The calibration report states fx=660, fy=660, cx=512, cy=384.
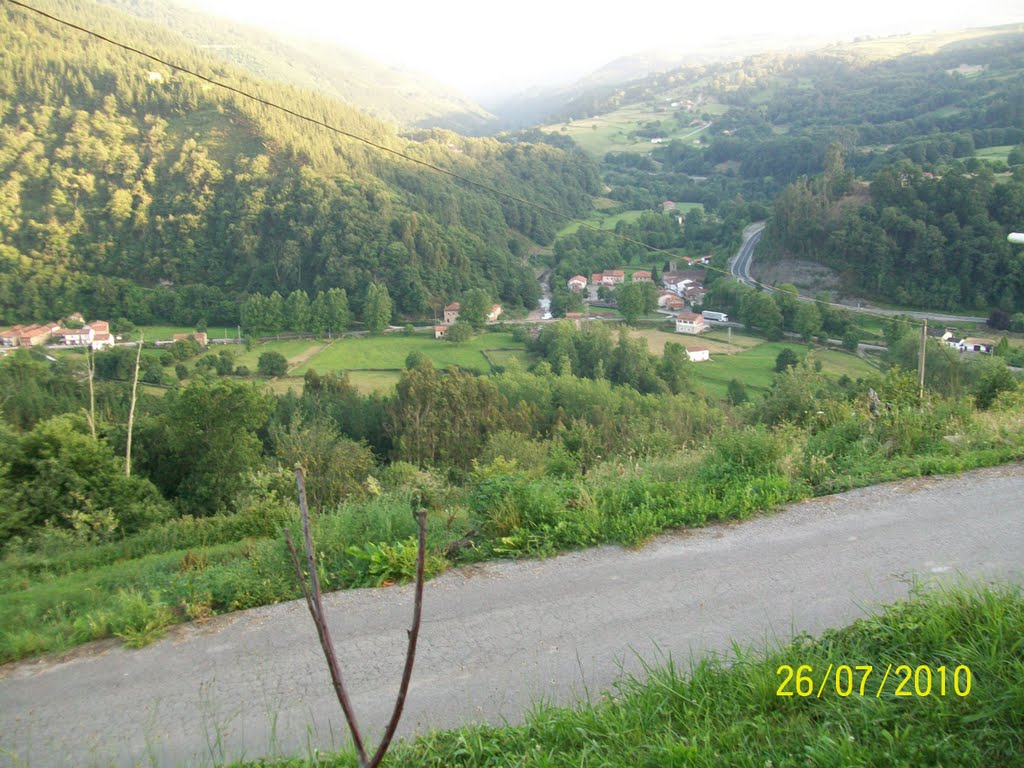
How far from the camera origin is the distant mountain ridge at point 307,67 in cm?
12312

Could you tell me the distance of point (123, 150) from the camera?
5931cm

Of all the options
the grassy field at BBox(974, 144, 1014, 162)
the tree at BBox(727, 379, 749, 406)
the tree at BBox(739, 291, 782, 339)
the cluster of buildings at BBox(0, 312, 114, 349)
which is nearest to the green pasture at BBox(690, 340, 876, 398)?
the tree at BBox(727, 379, 749, 406)

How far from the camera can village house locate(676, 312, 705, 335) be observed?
141 ft

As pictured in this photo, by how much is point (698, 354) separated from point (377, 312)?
2350 centimetres

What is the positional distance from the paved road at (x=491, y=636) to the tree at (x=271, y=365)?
3350cm

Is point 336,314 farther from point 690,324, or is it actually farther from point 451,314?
point 690,324

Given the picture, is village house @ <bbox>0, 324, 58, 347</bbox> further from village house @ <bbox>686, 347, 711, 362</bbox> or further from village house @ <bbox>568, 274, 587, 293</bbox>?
village house @ <bbox>568, 274, 587, 293</bbox>

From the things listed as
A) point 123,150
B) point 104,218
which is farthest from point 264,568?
point 123,150

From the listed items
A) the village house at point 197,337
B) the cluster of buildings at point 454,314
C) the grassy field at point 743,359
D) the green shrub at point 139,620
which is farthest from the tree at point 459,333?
the green shrub at point 139,620

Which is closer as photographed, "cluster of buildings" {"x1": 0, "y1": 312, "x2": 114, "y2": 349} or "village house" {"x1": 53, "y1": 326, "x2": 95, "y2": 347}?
"cluster of buildings" {"x1": 0, "y1": 312, "x2": 114, "y2": 349}

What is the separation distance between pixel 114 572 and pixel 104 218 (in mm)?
60139

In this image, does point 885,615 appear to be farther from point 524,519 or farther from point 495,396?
point 495,396

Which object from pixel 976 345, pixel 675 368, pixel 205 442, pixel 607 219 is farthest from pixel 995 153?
pixel 205 442

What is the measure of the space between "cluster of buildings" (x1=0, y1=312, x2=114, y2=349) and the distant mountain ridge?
77306 millimetres
